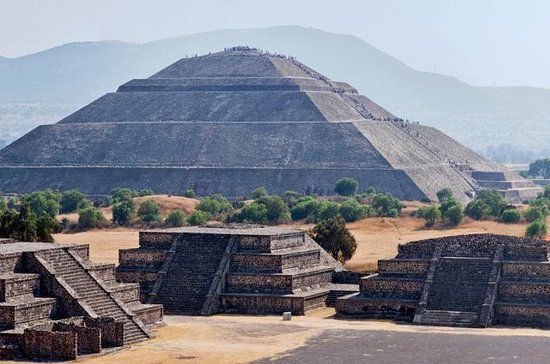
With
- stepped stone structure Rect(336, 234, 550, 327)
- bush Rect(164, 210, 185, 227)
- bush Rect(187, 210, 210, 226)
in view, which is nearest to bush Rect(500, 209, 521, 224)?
bush Rect(187, 210, 210, 226)

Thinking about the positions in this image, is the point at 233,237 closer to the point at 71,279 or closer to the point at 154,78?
the point at 71,279

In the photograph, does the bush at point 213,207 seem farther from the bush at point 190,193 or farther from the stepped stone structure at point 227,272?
the stepped stone structure at point 227,272

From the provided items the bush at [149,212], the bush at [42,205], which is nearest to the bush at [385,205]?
the bush at [149,212]

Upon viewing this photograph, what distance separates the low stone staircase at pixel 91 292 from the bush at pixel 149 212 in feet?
171

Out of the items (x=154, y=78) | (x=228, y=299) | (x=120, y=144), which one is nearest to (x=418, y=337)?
(x=228, y=299)

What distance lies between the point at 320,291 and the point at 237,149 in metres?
94.9

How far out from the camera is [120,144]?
162250 mm

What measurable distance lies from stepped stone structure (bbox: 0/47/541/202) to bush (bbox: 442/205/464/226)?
125 feet

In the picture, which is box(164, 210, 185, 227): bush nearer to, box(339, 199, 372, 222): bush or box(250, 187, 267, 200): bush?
box(339, 199, 372, 222): bush

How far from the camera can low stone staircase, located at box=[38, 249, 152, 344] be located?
5128cm

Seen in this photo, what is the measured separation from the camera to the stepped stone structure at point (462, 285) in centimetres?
5662

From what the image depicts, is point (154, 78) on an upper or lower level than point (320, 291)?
upper

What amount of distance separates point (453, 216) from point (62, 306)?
179ft

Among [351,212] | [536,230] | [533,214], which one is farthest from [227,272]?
[533,214]
